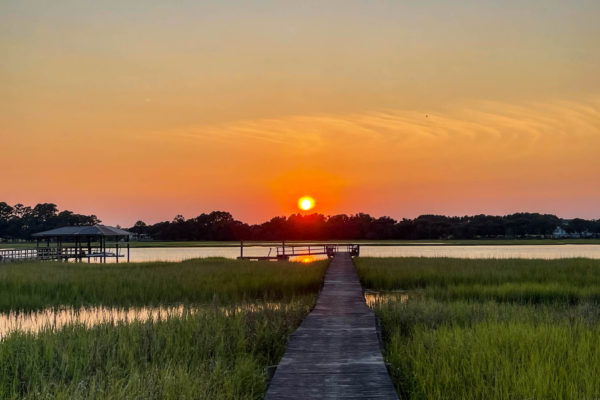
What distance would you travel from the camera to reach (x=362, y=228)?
127000mm

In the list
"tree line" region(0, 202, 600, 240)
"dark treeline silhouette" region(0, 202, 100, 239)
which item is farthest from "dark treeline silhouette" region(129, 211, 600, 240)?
"dark treeline silhouette" region(0, 202, 100, 239)

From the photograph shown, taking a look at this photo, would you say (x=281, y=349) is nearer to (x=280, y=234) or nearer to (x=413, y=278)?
(x=413, y=278)

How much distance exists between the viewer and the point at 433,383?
702 centimetres

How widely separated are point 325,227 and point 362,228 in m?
9.05

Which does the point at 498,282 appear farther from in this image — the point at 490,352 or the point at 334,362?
the point at 334,362

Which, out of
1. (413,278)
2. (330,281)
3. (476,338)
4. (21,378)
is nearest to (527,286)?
(413,278)

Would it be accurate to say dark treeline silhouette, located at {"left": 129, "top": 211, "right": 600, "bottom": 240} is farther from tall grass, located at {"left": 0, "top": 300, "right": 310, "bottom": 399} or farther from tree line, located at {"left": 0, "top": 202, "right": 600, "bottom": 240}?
tall grass, located at {"left": 0, "top": 300, "right": 310, "bottom": 399}

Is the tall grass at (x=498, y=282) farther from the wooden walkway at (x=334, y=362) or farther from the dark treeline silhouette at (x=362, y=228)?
the dark treeline silhouette at (x=362, y=228)

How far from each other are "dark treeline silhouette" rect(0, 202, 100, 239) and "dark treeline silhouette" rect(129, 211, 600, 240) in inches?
841

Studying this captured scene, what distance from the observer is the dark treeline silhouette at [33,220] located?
129m

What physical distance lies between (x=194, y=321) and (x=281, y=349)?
219cm

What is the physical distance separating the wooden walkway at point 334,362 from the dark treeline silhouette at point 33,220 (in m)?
131

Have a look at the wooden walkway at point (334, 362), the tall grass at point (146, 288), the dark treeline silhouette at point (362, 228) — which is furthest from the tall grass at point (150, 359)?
the dark treeline silhouette at point (362, 228)

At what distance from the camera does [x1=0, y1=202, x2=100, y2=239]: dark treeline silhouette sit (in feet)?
424
